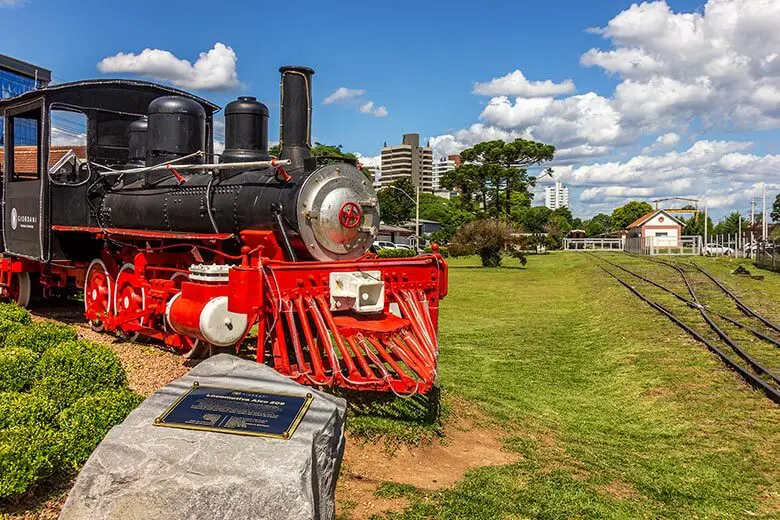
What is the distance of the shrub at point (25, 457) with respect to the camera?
3.87 meters

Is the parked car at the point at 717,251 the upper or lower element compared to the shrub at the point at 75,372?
upper

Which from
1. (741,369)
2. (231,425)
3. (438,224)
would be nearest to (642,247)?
(438,224)

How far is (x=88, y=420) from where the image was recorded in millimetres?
4527

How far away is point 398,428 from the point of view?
617 centimetres

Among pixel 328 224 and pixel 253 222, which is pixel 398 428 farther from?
pixel 253 222

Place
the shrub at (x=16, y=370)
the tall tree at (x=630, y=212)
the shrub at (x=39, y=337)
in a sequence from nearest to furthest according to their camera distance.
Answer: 1. the shrub at (x=16, y=370)
2. the shrub at (x=39, y=337)
3. the tall tree at (x=630, y=212)

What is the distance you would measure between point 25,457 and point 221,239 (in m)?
3.89

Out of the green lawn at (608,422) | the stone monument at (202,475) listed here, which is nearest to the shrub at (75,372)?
the stone monument at (202,475)

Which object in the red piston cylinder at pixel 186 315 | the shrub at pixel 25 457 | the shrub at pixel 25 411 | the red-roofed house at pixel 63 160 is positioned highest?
the red-roofed house at pixel 63 160

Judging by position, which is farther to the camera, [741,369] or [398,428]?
[741,369]

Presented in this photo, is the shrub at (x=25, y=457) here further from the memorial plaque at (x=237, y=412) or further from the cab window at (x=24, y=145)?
the cab window at (x=24, y=145)

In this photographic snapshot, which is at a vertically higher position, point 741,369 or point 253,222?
point 253,222

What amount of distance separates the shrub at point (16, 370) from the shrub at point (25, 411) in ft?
2.99

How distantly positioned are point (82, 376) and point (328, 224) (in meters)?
2.91
